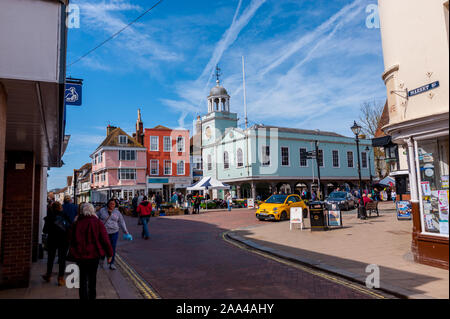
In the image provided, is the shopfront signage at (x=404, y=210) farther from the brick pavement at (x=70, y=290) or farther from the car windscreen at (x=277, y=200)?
the brick pavement at (x=70, y=290)

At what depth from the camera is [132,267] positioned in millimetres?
8648

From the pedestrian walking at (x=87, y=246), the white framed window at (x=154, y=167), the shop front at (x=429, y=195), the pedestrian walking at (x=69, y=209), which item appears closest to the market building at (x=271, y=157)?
the white framed window at (x=154, y=167)

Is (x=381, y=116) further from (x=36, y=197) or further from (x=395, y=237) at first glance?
(x=36, y=197)

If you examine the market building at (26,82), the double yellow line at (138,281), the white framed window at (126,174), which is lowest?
the double yellow line at (138,281)

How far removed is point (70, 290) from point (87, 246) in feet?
7.05

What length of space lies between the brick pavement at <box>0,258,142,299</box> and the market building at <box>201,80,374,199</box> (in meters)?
28.5

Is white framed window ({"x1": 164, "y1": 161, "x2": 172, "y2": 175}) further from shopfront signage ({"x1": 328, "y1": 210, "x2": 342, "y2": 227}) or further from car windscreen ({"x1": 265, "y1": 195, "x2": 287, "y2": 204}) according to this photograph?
shopfront signage ({"x1": 328, "y1": 210, "x2": 342, "y2": 227})

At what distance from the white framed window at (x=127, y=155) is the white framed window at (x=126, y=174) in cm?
140

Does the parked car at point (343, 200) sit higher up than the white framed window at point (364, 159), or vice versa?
the white framed window at point (364, 159)

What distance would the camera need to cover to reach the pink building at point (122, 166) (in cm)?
4400

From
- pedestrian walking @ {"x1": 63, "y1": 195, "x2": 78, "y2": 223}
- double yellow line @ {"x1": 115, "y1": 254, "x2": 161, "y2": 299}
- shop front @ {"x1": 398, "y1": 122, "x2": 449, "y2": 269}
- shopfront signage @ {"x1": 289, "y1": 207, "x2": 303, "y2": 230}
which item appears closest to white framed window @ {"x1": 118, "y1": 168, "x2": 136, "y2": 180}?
shopfront signage @ {"x1": 289, "y1": 207, "x2": 303, "y2": 230}

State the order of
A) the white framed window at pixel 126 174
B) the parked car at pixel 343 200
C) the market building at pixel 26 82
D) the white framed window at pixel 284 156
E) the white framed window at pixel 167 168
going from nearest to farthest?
1. the market building at pixel 26 82
2. the parked car at pixel 343 200
3. the white framed window at pixel 284 156
4. the white framed window at pixel 126 174
5. the white framed window at pixel 167 168

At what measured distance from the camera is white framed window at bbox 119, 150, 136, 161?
147 ft

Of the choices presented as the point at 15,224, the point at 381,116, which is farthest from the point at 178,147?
the point at 15,224
